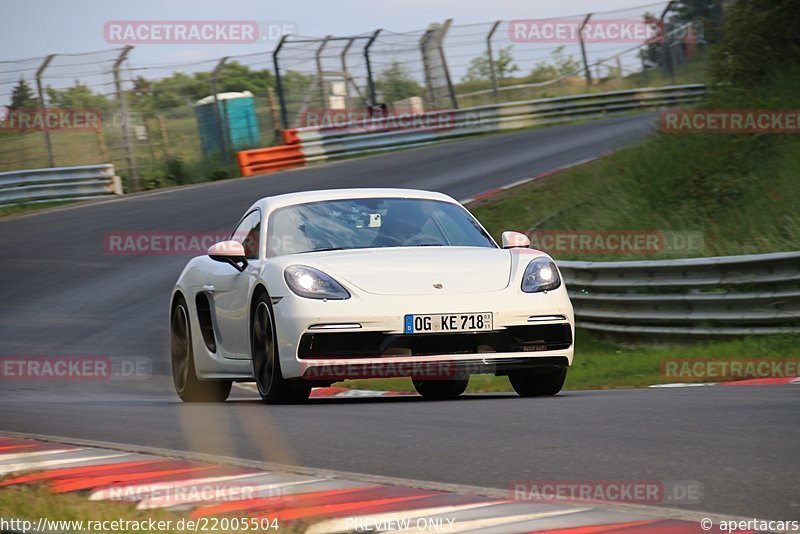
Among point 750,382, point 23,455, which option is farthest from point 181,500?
point 750,382

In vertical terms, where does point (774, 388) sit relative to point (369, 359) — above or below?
below

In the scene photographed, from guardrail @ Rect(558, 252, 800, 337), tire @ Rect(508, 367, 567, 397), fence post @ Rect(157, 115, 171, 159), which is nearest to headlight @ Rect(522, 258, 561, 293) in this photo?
tire @ Rect(508, 367, 567, 397)

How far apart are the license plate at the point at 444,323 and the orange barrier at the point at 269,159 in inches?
846

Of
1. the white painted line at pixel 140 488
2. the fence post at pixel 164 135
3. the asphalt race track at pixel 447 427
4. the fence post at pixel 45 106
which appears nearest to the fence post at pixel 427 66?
the fence post at pixel 164 135

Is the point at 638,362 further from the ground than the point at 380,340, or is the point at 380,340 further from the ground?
the point at 380,340

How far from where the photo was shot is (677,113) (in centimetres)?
2008

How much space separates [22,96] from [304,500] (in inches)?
929

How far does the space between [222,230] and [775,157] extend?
7766mm

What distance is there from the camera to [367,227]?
8.34 m

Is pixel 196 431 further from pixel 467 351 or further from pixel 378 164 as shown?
pixel 378 164

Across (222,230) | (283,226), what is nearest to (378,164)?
(222,230)

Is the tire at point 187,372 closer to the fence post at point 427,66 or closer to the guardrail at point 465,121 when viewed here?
the guardrail at point 465,121

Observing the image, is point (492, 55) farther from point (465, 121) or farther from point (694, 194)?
point (694, 194)

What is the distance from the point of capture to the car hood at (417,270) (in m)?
7.45
